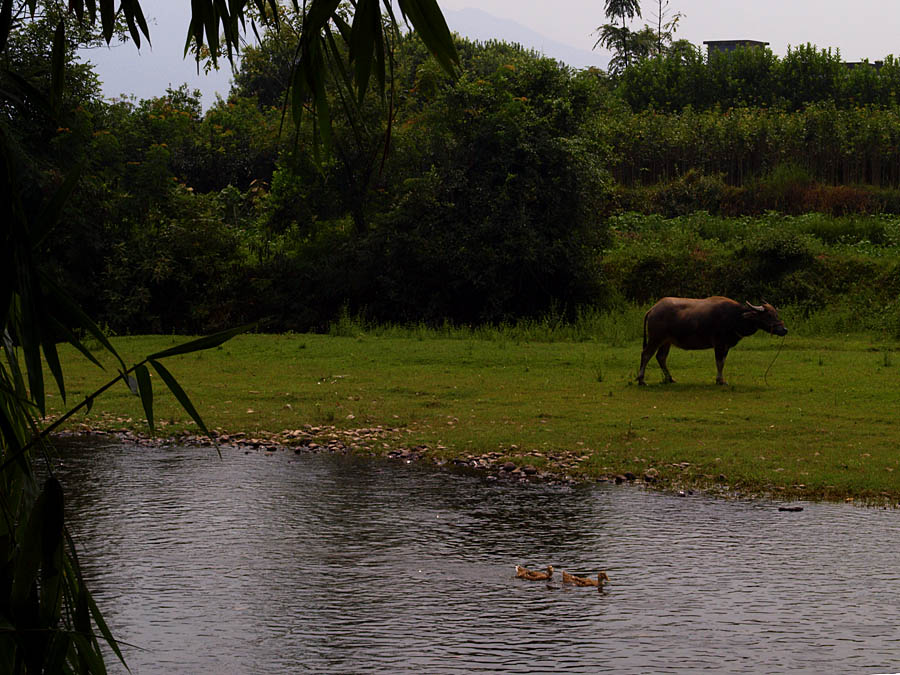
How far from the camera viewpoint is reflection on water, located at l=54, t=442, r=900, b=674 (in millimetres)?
5695

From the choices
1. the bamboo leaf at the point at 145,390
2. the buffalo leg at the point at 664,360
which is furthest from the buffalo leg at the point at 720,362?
the bamboo leaf at the point at 145,390

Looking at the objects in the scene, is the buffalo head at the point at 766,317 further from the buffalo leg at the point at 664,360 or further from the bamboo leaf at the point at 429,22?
the bamboo leaf at the point at 429,22

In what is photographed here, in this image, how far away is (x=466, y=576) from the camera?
23.1 feet

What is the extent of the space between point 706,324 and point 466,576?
9154 millimetres

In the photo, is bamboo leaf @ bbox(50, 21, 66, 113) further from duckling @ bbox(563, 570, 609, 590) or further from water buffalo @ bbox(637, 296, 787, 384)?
water buffalo @ bbox(637, 296, 787, 384)

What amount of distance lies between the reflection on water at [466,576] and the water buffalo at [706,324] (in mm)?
6121

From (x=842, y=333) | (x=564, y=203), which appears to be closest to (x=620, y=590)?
(x=842, y=333)

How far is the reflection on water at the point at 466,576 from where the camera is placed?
570 cm

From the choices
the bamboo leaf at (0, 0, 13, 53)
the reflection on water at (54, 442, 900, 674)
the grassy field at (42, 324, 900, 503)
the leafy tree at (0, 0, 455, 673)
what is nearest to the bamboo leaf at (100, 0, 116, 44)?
the leafy tree at (0, 0, 455, 673)

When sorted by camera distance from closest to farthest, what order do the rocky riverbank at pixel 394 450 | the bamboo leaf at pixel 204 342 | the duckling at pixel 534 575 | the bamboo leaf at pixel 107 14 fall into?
the bamboo leaf at pixel 204 342 < the bamboo leaf at pixel 107 14 < the duckling at pixel 534 575 < the rocky riverbank at pixel 394 450

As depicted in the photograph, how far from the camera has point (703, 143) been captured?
3438 cm

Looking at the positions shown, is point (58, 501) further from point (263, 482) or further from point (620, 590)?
point (263, 482)

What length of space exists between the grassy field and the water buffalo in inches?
24.3

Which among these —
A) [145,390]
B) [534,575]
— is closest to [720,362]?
[534,575]
